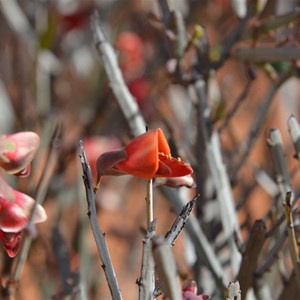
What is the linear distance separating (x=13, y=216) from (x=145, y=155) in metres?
0.16

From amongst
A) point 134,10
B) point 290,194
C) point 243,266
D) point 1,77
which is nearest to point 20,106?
point 1,77

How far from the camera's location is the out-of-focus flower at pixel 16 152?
0.82 meters

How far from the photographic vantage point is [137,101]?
232cm

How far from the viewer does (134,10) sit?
2920 mm

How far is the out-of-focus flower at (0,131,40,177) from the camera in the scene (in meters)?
0.82

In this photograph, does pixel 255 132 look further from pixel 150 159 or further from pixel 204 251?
pixel 150 159

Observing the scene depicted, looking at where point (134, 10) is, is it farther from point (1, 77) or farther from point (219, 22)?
point (1, 77)

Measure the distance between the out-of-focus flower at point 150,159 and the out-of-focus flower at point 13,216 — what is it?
0.12m

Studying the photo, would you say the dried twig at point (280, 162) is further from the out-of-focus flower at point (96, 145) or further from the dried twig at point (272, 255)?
the out-of-focus flower at point (96, 145)

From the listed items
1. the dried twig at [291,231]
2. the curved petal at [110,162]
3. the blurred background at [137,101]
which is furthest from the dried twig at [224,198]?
the curved petal at [110,162]

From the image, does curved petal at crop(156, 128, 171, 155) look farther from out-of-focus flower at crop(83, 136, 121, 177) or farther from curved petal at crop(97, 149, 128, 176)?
out-of-focus flower at crop(83, 136, 121, 177)

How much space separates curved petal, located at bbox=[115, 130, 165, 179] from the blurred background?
223mm

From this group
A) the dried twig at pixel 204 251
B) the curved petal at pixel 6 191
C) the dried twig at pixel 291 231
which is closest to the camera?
the curved petal at pixel 6 191

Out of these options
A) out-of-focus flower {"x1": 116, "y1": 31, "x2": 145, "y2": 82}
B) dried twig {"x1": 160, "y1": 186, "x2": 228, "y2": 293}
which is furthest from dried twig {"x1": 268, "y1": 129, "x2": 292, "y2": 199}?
out-of-focus flower {"x1": 116, "y1": 31, "x2": 145, "y2": 82}
